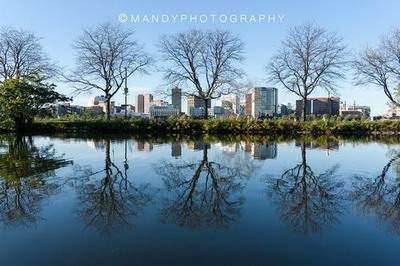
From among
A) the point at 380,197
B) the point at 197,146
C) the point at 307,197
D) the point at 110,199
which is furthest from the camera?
the point at 197,146

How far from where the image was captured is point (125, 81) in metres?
36.3

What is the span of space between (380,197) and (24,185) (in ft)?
22.6

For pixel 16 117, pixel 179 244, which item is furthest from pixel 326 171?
pixel 16 117

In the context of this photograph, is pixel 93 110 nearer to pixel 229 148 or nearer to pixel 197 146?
pixel 197 146

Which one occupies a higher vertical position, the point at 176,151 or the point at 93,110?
the point at 93,110

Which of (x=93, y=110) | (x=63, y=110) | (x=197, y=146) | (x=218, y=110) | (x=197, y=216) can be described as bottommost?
(x=197, y=216)

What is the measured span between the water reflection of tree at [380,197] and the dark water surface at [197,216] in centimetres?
2

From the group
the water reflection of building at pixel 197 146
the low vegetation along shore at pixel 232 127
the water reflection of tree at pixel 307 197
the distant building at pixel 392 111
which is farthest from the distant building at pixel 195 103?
the water reflection of tree at pixel 307 197

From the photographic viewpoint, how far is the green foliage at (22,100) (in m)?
29.3

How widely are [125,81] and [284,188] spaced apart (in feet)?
99.5

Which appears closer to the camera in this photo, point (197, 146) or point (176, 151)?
point (176, 151)

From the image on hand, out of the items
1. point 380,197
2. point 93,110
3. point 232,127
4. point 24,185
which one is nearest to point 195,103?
point 232,127

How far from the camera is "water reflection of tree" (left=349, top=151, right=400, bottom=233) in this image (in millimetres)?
5977

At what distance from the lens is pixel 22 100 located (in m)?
29.5
